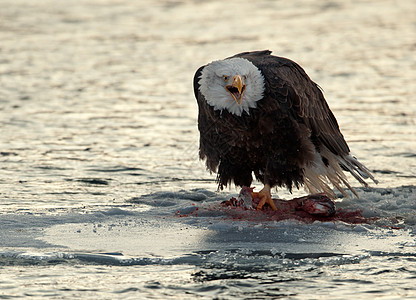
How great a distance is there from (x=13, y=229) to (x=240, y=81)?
6.14ft

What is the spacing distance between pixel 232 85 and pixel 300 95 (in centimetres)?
76

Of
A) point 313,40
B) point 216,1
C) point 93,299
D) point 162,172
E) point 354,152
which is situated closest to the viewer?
point 93,299

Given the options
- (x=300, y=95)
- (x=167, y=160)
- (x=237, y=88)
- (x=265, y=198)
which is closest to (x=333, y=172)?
(x=265, y=198)

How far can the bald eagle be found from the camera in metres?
6.47

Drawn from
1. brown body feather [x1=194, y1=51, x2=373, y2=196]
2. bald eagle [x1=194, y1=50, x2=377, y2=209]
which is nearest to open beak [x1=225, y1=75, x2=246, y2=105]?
bald eagle [x1=194, y1=50, x2=377, y2=209]

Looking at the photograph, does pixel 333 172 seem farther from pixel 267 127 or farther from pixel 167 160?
pixel 167 160

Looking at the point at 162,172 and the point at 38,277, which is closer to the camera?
the point at 38,277

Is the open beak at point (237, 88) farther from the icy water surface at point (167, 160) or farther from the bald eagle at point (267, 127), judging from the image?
the icy water surface at point (167, 160)

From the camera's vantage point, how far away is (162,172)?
8133 mm

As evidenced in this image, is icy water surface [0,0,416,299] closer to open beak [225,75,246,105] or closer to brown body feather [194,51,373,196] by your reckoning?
brown body feather [194,51,373,196]

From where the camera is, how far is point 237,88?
6305mm

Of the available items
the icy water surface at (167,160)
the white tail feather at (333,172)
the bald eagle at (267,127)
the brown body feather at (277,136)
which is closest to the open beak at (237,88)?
the bald eagle at (267,127)

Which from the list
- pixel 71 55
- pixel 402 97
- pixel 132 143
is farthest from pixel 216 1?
pixel 132 143

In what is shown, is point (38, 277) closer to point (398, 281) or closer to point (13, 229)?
point (13, 229)
